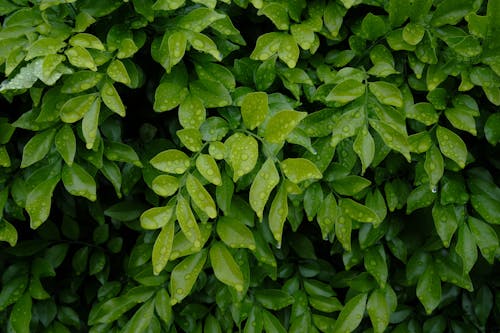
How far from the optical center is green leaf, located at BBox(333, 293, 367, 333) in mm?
1669

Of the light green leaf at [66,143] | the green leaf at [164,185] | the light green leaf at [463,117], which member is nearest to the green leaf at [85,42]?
the light green leaf at [66,143]

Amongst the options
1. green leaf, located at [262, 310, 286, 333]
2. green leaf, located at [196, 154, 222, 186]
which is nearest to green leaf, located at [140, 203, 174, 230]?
green leaf, located at [196, 154, 222, 186]

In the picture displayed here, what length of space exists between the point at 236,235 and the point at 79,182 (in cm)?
45

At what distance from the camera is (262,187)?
1317 millimetres

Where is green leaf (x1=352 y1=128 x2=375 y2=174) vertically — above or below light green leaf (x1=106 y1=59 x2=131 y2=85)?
below

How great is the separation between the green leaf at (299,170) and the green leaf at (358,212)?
0.80ft

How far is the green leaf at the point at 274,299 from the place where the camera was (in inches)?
68.2

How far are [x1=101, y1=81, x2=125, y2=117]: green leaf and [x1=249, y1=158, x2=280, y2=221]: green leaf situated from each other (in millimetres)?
383

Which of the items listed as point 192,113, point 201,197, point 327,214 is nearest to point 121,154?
point 192,113

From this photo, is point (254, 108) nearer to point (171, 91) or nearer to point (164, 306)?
point (171, 91)

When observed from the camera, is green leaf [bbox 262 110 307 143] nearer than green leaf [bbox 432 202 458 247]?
Yes

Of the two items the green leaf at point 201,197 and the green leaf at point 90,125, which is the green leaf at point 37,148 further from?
the green leaf at point 201,197

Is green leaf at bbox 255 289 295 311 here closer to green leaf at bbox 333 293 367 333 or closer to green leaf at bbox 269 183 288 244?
green leaf at bbox 333 293 367 333

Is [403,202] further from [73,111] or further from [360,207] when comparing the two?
[73,111]
